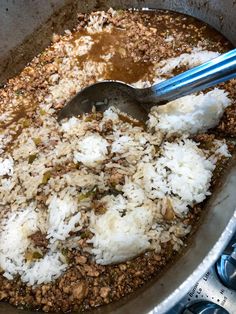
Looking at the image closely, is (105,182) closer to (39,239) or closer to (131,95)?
(39,239)

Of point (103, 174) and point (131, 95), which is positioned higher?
point (131, 95)

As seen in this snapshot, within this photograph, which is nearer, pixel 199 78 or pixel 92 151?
pixel 199 78

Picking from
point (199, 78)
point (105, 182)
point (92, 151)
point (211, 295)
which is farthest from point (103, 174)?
point (211, 295)

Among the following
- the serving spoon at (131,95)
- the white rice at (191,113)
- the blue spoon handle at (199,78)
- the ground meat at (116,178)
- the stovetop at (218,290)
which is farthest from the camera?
the white rice at (191,113)

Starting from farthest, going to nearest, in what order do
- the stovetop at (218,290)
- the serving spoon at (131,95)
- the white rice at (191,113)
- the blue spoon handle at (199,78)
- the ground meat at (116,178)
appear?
the white rice at (191,113) → the ground meat at (116,178) → the stovetop at (218,290) → the serving spoon at (131,95) → the blue spoon handle at (199,78)

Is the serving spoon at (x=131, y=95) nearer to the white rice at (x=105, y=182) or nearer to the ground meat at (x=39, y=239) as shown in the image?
the white rice at (x=105, y=182)

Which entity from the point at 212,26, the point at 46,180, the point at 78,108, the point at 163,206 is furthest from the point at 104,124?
the point at 212,26

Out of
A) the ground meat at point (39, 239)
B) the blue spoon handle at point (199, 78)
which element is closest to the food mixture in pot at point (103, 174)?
the ground meat at point (39, 239)
